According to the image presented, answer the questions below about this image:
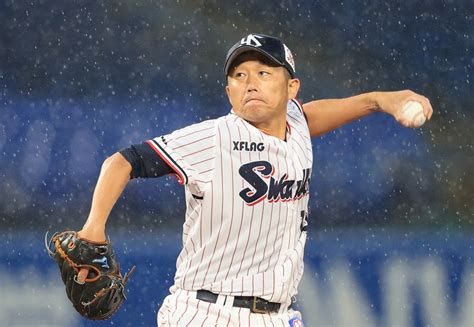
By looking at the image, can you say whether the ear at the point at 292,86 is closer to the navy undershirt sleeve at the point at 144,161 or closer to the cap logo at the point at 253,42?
the cap logo at the point at 253,42

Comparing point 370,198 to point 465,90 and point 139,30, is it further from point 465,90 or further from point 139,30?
point 139,30

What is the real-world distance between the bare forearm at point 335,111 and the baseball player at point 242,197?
236 millimetres

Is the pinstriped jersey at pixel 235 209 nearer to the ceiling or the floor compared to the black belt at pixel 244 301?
nearer to the ceiling

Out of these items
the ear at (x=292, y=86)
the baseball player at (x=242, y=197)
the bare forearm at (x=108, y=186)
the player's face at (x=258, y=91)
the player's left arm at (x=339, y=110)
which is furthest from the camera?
the player's left arm at (x=339, y=110)

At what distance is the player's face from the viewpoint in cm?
362

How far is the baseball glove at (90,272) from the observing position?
10.9 ft

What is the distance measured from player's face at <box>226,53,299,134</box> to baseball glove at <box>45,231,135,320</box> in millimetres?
718

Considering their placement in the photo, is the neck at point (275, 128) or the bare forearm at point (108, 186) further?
the neck at point (275, 128)

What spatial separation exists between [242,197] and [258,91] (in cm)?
40

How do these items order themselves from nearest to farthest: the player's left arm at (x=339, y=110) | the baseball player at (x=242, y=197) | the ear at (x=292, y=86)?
the baseball player at (x=242, y=197)
the ear at (x=292, y=86)
the player's left arm at (x=339, y=110)

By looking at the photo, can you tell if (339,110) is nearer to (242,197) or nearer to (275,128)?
(275,128)

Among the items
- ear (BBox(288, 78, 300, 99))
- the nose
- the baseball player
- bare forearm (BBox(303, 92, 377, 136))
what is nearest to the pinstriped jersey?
the baseball player

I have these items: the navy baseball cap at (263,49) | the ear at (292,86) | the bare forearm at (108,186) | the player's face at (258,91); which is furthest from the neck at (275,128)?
the bare forearm at (108,186)

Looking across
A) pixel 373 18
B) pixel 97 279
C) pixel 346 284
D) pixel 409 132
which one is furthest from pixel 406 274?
pixel 97 279
